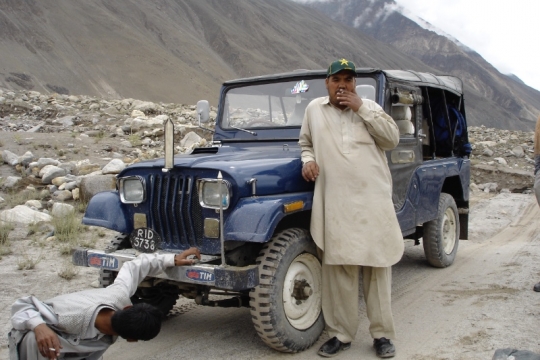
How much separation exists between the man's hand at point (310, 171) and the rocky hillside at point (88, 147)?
5549mm

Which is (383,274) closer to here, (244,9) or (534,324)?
(534,324)

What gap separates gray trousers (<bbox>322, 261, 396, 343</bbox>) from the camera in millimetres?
4230

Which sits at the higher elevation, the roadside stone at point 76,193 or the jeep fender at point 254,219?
the roadside stone at point 76,193

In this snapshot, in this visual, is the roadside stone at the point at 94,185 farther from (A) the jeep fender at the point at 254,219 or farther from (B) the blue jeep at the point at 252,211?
(A) the jeep fender at the point at 254,219

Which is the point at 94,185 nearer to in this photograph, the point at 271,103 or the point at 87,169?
the point at 87,169

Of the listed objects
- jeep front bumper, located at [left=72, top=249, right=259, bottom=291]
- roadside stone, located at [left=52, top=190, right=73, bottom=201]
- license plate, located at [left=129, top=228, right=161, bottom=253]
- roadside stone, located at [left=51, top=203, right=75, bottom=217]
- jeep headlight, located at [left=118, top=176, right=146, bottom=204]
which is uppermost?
jeep headlight, located at [left=118, top=176, right=146, bottom=204]

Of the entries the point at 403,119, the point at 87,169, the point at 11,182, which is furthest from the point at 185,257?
the point at 87,169

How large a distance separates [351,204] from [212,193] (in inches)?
38.1

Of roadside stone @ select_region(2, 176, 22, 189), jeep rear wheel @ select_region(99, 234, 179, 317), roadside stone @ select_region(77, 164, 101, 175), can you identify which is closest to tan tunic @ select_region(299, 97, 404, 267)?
jeep rear wheel @ select_region(99, 234, 179, 317)

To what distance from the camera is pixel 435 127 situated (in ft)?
23.3

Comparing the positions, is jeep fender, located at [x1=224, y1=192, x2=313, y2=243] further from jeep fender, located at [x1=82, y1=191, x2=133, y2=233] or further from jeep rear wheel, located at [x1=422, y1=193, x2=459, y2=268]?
jeep rear wheel, located at [x1=422, y1=193, x2=459, y2=268]

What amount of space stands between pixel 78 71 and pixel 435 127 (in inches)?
2033

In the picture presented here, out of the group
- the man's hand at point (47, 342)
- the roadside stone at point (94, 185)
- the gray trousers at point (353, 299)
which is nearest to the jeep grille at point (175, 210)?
the gray trousers at point (353, 299)

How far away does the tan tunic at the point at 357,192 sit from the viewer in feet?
13.4
